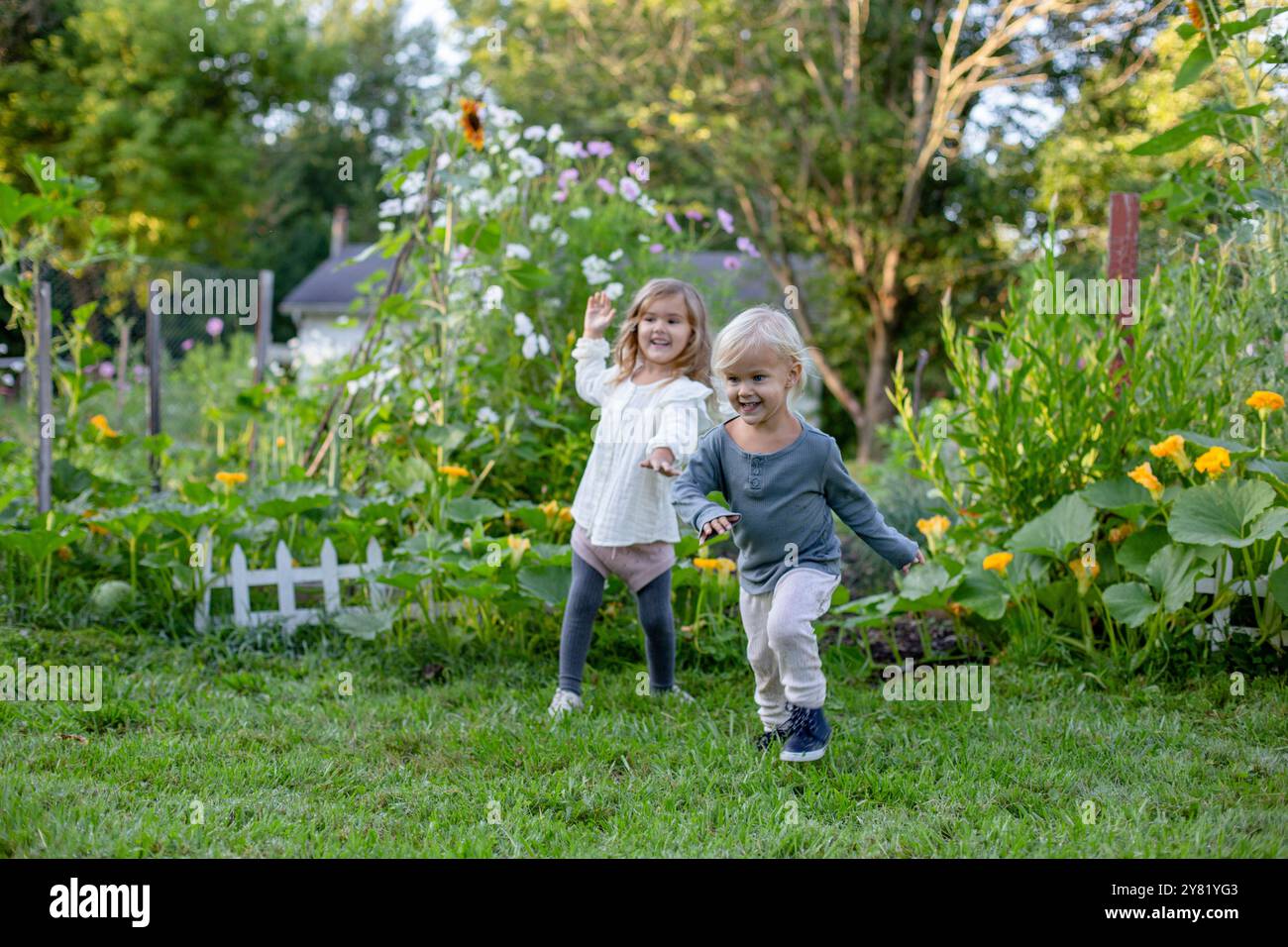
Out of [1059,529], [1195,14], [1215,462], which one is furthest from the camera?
[1195,14]

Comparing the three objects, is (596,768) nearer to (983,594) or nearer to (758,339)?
(758,339)

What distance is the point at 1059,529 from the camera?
12.1ft

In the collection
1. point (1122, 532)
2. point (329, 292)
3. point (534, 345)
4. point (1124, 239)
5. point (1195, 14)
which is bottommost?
point (1122, 532)

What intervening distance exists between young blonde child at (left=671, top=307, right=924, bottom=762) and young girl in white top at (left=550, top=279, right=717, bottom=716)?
0.35 meters

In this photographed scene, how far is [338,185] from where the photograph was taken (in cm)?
3288

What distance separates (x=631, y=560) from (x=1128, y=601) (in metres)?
1.58

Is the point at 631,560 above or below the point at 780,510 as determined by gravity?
below

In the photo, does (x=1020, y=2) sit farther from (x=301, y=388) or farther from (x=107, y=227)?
(x=107, y=227)

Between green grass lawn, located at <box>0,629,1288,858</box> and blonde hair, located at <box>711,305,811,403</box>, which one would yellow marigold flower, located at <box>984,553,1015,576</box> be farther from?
blonde hair, located at <box>711,305,811,403</box>

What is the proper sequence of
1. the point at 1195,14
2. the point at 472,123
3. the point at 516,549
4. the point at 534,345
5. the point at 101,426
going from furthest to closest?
the point at 101,426
the point at 534,345
the point at 472,123
the point at 1195,14
the point at 516,549

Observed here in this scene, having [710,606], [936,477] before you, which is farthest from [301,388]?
[936,477]

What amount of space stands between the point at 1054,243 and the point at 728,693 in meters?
2.06

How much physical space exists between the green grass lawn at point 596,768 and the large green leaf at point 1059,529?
40 centimetres

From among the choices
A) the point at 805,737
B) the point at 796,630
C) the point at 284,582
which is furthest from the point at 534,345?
the point at 805,737
